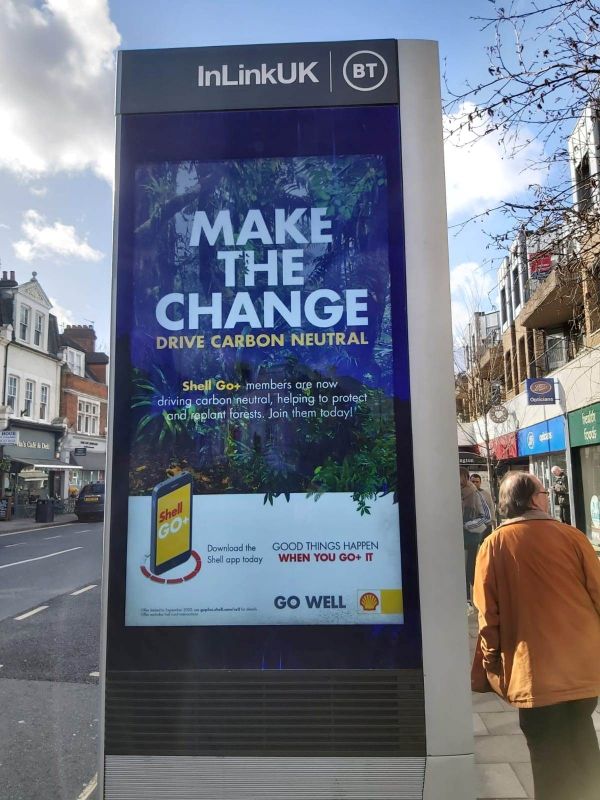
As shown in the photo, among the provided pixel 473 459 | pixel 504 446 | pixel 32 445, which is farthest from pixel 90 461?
pixel 504 446

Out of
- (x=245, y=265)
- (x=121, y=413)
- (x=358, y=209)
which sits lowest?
(x=121, y=413)

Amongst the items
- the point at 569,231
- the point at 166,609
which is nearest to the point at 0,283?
the point at 569,231

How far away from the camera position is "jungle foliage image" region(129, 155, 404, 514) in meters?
2.56

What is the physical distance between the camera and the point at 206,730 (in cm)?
245

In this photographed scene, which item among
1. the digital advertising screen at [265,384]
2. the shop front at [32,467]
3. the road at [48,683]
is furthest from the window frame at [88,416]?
the digital advertising screen at [265,384]

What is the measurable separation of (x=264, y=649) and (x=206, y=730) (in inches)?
14.3

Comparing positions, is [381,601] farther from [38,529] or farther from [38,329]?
[38,329]

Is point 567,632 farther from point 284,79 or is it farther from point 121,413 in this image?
point 284,79

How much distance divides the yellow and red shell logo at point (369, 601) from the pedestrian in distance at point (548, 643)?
886 millimetres

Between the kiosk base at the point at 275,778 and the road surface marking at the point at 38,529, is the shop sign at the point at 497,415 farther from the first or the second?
the kiosk base at the point at 275,778

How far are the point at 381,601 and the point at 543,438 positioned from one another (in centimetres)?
1903

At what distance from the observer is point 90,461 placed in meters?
44.6

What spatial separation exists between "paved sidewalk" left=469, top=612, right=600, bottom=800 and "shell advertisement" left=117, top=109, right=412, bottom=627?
1.96 m

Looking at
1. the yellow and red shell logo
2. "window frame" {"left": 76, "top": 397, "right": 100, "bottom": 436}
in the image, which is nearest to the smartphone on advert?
the yellow and red shell logo
